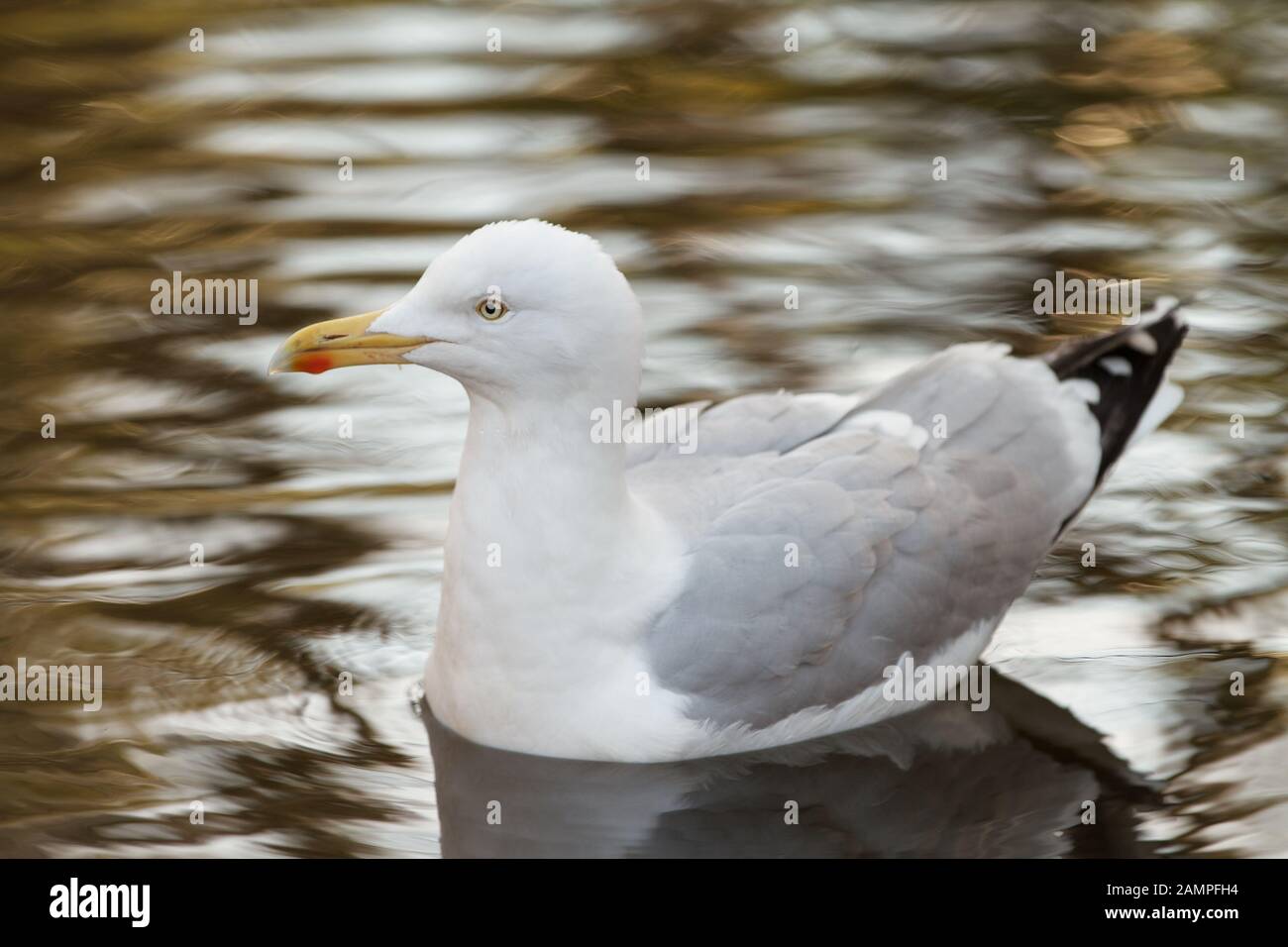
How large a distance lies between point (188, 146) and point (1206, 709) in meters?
6.32

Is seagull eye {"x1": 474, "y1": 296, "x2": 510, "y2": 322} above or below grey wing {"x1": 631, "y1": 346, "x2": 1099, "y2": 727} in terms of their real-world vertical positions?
above

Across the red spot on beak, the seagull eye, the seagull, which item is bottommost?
the seagull

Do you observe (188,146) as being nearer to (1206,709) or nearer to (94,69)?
(94,69)

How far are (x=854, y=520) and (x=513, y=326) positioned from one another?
1209mm

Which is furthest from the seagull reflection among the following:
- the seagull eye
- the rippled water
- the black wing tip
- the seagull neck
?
the seagull eye

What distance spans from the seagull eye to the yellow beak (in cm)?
22

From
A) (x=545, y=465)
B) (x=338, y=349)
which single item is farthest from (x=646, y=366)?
(x=338, y=349)

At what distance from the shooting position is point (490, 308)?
17.8 ft

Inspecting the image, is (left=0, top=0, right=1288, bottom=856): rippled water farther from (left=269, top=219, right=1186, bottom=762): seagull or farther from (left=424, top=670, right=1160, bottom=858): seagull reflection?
(left=269, top=219, right=1186, bottom=762): seagull

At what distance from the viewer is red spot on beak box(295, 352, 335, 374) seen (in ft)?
18.2

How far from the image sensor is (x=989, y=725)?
6.17 metres

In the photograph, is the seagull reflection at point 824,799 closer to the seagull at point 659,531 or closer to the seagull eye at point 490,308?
the seagull at point 659,531

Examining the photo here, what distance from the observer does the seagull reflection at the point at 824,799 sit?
217 inches

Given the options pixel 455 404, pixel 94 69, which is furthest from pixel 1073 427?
pixel 94 69
